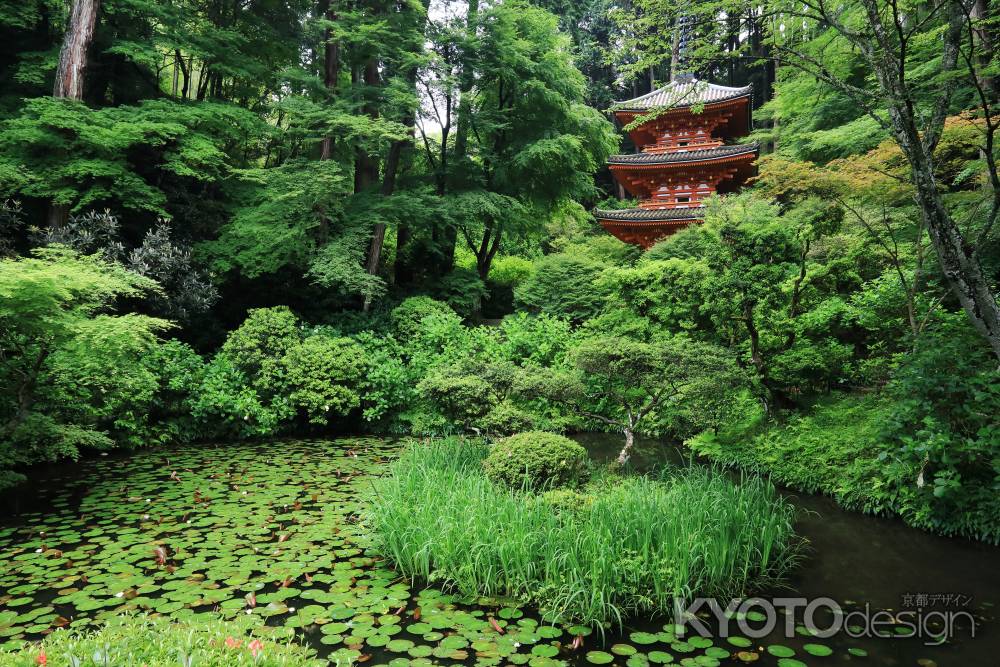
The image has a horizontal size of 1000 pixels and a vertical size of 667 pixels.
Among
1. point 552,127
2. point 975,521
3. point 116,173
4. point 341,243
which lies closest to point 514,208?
point 552,127

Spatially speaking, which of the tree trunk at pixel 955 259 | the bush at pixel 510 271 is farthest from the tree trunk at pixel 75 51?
the tree trunk at pixel 955 259

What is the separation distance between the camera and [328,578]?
369 cm

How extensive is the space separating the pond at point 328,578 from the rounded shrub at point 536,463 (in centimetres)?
123

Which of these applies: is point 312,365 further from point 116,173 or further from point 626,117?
point 626,117

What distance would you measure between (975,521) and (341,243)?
861 cm

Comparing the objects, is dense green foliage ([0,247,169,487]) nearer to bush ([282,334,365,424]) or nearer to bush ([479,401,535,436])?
bush ([282,334,365,424])

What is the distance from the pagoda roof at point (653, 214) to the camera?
12.0 metres

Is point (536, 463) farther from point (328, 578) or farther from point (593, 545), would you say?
point (328, 578)

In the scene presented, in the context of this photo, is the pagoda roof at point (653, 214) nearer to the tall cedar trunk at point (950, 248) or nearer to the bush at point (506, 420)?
the bush at point (506, 420)

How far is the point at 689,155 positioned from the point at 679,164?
1.13 ft

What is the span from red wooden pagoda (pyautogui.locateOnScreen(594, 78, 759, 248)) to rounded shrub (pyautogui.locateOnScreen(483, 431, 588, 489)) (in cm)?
835

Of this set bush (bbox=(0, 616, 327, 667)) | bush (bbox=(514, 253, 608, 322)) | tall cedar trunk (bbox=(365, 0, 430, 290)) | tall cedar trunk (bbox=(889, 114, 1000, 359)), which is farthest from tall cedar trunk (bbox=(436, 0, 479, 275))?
bush (bbox=(0, 616, 327, 667))

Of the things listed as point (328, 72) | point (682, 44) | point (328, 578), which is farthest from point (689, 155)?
point (328, 578)

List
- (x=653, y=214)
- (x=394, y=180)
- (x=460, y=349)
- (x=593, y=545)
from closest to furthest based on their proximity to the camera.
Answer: (x=593, y=545)
(x=460, y=349)
(x=394, y=180)
(x=653, y=214)
